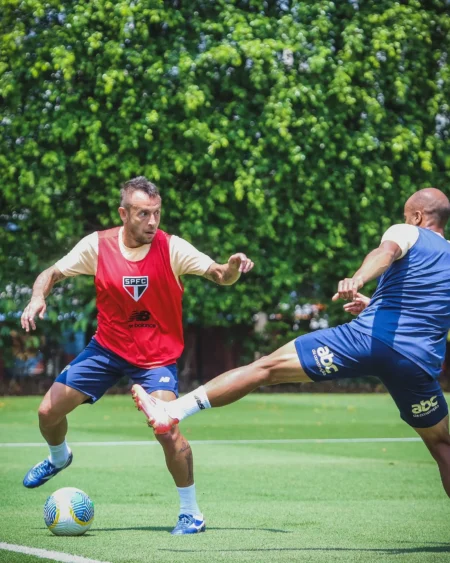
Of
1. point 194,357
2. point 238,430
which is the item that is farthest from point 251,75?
point 238,430

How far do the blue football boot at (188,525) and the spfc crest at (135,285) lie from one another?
1.61 m

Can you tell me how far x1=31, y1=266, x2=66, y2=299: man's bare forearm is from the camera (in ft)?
26.1

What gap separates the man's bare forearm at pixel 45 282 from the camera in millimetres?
7965

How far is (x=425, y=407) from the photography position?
6965 millimetres

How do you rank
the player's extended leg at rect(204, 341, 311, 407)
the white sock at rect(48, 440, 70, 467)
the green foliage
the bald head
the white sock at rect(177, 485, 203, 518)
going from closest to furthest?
the player's extended leg at rect(204, 341, 311, 407), the bald head, the white sock at rect(177, 485, 203, 518), the white sock at rect(48, 440, 70, 467), the green foliage

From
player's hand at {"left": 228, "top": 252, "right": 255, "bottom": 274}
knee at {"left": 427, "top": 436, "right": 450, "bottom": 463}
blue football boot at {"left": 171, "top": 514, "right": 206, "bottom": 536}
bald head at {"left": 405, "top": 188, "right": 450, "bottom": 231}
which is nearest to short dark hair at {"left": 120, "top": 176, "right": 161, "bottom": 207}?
player's hand at {"left": 228, "top": 252, "right": 255, "bottom": 274}

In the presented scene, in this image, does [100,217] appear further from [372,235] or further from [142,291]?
[142,291]

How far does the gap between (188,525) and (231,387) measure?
137 cm

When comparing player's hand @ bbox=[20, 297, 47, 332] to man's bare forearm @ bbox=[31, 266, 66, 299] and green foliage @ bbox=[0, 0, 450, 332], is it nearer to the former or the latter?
man's bare forearm @ bbox=[31, 266, 66, 299]

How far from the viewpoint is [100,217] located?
23391 mm

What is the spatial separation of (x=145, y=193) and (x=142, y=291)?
0.72 metres

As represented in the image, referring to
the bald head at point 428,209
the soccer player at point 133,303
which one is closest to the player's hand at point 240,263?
the soccer player at point 133,303

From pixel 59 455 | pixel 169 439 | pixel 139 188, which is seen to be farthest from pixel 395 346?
pixel 59 455

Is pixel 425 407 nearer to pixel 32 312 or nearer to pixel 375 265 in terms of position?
pixel 375 265
